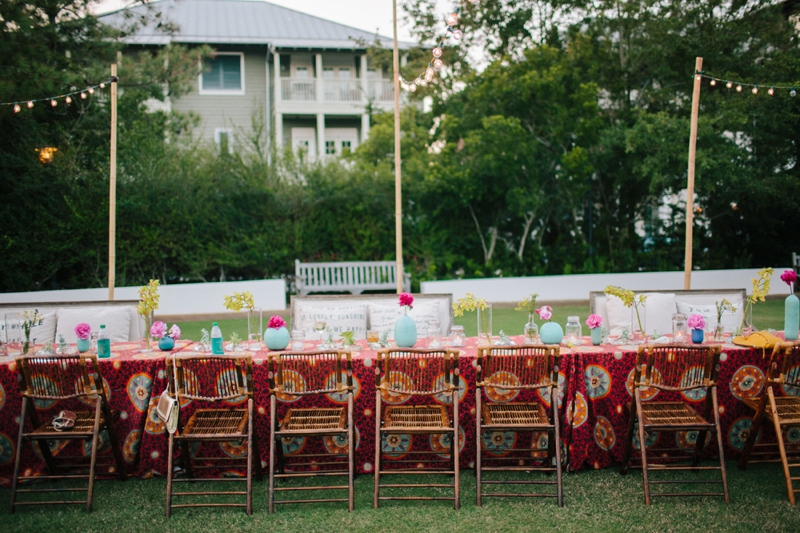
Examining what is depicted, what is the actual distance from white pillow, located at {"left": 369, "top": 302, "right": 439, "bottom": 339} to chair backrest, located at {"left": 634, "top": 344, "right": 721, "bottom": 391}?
2.27 m

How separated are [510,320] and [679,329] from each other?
15.4ft

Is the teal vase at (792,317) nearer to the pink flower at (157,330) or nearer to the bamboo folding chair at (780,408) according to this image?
the bamboo folding chair at (780,408)

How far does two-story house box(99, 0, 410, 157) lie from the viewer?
17.0m

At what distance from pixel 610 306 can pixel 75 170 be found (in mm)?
8784

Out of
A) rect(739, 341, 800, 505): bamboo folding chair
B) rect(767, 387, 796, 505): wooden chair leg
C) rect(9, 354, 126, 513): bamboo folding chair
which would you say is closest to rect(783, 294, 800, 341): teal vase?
rect(739, 341, 800, 505): bamboo folding chair

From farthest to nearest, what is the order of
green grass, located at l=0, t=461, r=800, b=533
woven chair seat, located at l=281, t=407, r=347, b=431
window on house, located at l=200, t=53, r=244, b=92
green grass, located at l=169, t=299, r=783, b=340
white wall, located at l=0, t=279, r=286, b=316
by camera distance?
window on house, located at l=200, t=53, r=244, b=92
white wall, located at l=0, t=279, r=286, b=316
green grass, located at l=169, t=299, r=783, b=340
woven chair seat, located at l=281, t=407, r=347, b=431
green grass, located at l=0, t=461, r=800, b=533

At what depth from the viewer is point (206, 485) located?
407 centimetres

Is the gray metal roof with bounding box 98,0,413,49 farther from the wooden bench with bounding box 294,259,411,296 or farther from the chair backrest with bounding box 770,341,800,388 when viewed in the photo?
the chair backrest with bounding box 770,341,800,388

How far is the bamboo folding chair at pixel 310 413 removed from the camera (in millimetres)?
3707

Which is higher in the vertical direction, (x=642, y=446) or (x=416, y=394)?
(x=416, y=394)

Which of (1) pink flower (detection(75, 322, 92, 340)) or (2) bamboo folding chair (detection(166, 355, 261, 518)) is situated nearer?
(2) bamboo folding chair (detection(166, 355, 261, 518))

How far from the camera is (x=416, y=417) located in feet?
13.0

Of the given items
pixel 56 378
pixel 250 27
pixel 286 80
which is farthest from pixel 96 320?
pixel 250 27

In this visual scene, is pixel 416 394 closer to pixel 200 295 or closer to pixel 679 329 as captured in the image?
pixel 679 329
